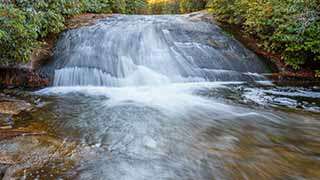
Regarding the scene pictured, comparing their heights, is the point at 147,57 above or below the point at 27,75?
above

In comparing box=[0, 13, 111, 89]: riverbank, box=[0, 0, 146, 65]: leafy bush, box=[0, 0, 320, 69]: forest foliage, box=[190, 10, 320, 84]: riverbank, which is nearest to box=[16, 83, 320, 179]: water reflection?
box=[0, 13, 111, 89]: riverbank

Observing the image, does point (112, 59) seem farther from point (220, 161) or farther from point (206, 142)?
point (220, 161)

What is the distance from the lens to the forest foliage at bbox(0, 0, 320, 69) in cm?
545

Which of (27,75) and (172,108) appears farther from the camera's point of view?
(27,75)

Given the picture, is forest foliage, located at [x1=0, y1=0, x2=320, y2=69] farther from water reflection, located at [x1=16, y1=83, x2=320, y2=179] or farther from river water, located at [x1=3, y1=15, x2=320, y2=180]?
water reflection, located at [x1=16, y1=83, x2=320, y2=179]

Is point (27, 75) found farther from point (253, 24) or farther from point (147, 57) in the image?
point (253, 24)

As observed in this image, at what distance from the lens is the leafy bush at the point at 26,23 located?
5145 mm

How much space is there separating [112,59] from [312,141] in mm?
4511

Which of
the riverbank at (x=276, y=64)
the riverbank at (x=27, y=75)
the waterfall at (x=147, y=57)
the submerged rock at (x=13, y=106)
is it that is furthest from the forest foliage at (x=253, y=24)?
the submerged rock at (x=13, y=106)

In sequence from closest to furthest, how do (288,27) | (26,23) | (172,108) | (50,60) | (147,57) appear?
1. (172,108)
2. (26,23)
3. (50,60)
4. (288,27)
5. (147,57)

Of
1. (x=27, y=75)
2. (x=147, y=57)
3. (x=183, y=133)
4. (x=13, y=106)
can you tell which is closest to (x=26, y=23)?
(x=27, y=75)

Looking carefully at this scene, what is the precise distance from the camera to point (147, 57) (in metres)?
7.35

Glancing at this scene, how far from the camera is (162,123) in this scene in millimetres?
4359

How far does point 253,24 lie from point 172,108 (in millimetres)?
4231
